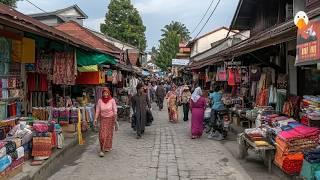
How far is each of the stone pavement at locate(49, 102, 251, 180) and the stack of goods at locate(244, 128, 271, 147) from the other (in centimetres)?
70

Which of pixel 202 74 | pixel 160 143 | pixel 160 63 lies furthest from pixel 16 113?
pixel 160 63

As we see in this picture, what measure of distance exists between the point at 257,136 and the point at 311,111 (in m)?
1.54

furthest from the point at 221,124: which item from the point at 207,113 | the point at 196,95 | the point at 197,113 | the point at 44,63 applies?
the point at 44,63

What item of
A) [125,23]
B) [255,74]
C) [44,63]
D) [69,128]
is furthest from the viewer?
[125,23]

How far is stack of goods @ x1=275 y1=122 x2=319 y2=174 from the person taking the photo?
820cm

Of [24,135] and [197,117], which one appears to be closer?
[24,135]

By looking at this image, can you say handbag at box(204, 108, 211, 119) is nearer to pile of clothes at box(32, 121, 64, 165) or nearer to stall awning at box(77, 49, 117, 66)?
stall awning at box(77, 49, 117, 66)

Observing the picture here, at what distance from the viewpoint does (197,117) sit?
15.0m

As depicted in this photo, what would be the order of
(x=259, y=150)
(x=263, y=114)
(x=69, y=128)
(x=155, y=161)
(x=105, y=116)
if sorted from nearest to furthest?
(x=259, y=150) < (x=155, y=161) < (x=105, y=116) < (x=263, y=114) < (x=69, y=128)

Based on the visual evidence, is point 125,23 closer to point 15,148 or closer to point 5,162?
point 15,148

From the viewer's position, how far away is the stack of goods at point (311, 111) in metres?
9.05

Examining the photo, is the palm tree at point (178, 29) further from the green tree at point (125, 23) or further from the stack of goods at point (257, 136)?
the stack of goods at point (257, 136)

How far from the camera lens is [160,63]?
82.4m

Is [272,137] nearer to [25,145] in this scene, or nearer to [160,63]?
[25,145]
